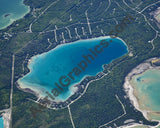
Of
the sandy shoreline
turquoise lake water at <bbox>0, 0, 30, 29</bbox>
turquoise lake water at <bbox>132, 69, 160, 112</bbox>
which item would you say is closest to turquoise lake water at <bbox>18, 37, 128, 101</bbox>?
the sandy shoreline

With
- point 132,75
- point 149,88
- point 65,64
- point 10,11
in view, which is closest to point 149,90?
point 149,88

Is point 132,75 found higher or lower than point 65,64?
lower

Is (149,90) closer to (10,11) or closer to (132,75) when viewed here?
(132,75)

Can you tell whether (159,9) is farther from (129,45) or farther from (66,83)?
(66,83)

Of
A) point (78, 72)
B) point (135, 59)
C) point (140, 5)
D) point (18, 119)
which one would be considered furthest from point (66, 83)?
point (140, 5)

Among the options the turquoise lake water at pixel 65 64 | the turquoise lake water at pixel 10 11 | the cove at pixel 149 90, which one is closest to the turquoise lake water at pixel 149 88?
the cove at pixel 149 90

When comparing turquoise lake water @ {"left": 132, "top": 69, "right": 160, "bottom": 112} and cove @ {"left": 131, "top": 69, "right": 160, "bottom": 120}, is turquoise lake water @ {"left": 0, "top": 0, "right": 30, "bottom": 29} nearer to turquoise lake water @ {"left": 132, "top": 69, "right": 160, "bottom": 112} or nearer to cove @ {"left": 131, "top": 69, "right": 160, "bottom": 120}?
cove @ {"left": 131, "top": 69, "right": 160, "bottom": 120}

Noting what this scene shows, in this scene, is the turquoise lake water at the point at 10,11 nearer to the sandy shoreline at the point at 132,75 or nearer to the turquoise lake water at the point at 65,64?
the turquoise lake water at the point at 65,64
